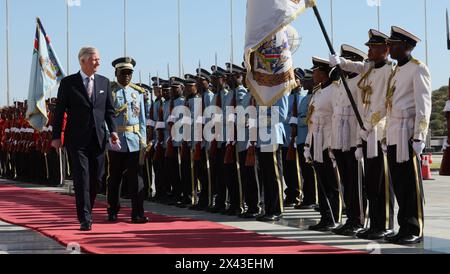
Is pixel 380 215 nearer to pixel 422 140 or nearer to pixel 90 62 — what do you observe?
pixel 422 140

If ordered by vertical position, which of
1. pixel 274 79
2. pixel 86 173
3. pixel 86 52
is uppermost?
pixel 86 52

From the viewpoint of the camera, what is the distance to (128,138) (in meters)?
9.98

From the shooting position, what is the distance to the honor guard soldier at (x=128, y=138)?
9961 mm

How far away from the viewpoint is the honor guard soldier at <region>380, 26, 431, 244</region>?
748 centimetres

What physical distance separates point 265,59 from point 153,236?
101 inches

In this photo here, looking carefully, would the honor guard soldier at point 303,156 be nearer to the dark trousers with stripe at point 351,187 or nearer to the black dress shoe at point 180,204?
the black dress shoe at point 180,204

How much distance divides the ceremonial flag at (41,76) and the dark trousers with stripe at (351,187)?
871 cm

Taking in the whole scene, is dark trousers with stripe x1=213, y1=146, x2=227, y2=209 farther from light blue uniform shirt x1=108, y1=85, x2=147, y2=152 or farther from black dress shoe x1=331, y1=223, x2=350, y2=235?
black dress shoe x1=331, y1=223, x2=350, y2=235

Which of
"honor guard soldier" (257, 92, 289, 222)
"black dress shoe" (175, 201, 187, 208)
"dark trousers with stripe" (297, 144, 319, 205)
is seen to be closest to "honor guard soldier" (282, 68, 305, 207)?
"dark trousers with stripe" (297, 144, 319, 205)

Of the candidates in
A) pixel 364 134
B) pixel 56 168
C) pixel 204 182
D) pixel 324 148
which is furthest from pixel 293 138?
pixel 56 168

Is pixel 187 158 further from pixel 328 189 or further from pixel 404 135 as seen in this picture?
pixel 404 135

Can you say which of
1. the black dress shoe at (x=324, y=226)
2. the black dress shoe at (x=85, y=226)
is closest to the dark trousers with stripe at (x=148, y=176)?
the black dress shoe at (x=85, y=226)

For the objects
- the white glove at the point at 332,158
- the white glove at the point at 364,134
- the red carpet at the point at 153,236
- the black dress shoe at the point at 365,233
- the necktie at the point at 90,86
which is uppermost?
the necktie at the point at 90,86

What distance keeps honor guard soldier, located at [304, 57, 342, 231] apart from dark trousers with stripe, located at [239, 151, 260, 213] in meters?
1.55
